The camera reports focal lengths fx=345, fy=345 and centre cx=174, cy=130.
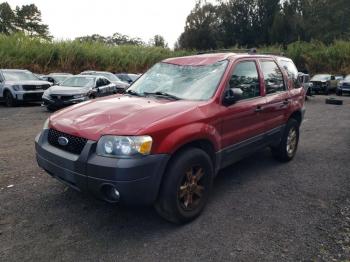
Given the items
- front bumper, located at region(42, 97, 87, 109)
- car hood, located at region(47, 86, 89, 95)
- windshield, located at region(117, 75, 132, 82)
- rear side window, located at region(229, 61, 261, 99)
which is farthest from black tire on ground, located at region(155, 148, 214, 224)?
windshield, located at region(117, 75, 132, 82)

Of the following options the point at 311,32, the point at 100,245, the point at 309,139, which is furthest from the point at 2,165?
the point at 311,32

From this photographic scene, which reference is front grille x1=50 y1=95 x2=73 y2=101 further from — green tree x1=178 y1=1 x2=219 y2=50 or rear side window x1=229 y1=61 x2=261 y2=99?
green tree x1=178 y1=1 x2=219 y2=50

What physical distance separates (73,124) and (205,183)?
5.05ft

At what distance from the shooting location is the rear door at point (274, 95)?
→ 5.04m

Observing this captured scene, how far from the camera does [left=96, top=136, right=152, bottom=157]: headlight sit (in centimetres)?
311

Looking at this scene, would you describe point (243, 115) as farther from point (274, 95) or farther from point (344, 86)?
point (344, 86)

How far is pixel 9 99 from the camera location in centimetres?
1488

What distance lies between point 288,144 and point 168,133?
3277 mm

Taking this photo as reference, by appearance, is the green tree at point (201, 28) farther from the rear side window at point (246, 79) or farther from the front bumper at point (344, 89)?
the rear side window at point (246, 79)

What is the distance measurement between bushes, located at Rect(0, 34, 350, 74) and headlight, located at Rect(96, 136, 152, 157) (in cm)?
2056

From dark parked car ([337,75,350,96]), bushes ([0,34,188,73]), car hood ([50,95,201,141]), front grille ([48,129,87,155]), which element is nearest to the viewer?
car hood ([50,95,201,141])

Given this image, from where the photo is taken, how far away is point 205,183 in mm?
3795

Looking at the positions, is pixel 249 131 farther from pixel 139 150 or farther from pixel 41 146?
pixel 41 146

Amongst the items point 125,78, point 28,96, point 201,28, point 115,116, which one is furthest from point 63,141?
point 201,28
